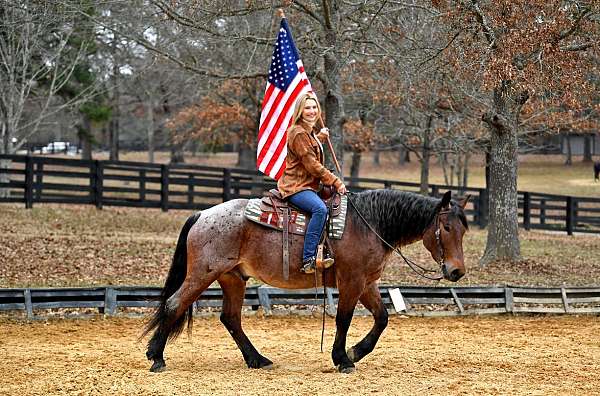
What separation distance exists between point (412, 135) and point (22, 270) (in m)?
15.4

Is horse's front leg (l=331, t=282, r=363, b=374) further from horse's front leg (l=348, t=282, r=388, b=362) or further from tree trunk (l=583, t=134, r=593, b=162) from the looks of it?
tree trunk (l=583, t=134, r=593, b=162)

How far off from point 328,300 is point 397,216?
4.32 meters

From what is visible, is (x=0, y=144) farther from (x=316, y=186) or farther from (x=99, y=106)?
(x=316, y=186)

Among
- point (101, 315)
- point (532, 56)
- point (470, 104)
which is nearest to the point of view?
point (101, 315)

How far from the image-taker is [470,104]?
2073cm

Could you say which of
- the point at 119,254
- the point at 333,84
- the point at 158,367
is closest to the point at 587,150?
the point at 333,84

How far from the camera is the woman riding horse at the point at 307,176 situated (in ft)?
27.5

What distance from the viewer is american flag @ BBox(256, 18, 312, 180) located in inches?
396

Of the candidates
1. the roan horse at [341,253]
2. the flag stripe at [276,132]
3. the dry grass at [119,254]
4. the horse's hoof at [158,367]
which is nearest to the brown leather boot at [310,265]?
the roan horse at [341,253]

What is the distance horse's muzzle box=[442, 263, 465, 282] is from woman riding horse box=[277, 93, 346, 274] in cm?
112

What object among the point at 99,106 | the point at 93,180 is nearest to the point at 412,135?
the point at 93,180

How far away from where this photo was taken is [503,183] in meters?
17.2

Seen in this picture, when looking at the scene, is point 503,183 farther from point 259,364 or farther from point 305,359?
point 259,364

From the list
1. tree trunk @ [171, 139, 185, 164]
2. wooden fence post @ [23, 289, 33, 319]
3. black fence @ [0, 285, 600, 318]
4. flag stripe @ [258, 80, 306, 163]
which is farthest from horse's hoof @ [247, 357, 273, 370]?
tree trunk @ [171, 139, 185, 164]
